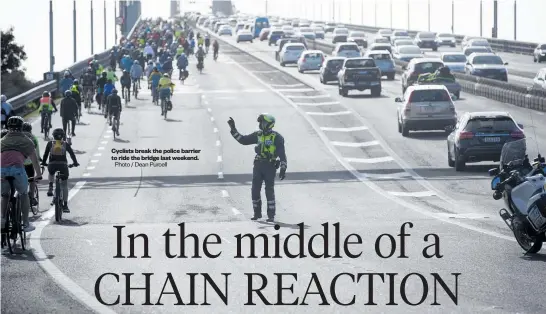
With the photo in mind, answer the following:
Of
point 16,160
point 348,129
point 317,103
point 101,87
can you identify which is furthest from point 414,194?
point 317,103

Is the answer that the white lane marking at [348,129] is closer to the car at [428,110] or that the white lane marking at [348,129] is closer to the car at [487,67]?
the car at [428,110]

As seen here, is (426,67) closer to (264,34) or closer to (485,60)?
(485,60)

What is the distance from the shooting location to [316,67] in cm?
7819

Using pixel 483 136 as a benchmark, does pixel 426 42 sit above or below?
above

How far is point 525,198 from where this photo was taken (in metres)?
16.5

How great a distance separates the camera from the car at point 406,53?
282 ft

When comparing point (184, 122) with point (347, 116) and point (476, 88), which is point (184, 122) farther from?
point (476, 88)

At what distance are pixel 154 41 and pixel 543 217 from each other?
7833 centimetres

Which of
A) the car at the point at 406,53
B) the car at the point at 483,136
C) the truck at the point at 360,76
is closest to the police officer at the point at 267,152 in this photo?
the car at the point at 483,136

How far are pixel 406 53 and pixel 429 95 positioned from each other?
46.2m

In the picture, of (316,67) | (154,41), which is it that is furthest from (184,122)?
(154,41)

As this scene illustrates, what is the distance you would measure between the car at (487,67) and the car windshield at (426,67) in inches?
381

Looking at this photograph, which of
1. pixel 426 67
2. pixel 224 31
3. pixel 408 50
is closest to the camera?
pixel 426 67

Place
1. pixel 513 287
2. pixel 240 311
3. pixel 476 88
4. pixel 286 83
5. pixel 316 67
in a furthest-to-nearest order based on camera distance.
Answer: pixel 316 67 < pixel 286 83 < pixel 476 88 < pixel 513 287 < pixel 240 311
